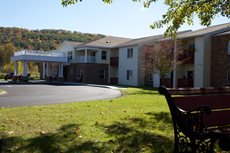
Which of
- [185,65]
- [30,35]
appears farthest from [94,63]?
[30,35]

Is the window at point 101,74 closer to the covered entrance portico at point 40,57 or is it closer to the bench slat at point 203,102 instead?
the covered entrance portico at point 40,57

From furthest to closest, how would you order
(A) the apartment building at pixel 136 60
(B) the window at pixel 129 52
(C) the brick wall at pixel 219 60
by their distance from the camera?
(B) the window at pixel 129 52 → (A) the apartment building at pixel 136 60 → (C) the brick wall at pixel 219 60

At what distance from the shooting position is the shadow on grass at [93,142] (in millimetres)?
5414

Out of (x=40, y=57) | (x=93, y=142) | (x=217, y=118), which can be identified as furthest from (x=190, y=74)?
(x=93, y=142)

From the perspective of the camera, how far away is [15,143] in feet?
18.9

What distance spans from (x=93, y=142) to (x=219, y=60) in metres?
26.5

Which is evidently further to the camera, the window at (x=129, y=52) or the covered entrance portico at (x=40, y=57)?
the covered entrance portico at (x=40, y=57)

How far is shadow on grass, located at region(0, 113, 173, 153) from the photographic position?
17.8ft

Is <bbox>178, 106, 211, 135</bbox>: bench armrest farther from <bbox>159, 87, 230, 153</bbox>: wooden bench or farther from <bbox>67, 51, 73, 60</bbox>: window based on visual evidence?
<bbox>67, 51, 73, 60</bbox>: window

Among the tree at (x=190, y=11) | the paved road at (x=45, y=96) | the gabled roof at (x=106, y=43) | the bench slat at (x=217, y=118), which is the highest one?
the gabled roof at (x=106, y=43)

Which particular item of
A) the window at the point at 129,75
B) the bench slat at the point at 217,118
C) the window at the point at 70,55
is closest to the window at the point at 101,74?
the window at the point at 129,75

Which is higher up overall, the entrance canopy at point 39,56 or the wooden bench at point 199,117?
the entrance canopy at point 39,56

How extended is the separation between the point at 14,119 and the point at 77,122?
187cm

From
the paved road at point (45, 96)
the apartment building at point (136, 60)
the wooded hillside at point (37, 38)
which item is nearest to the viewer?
the paved road at point (45, 96)
